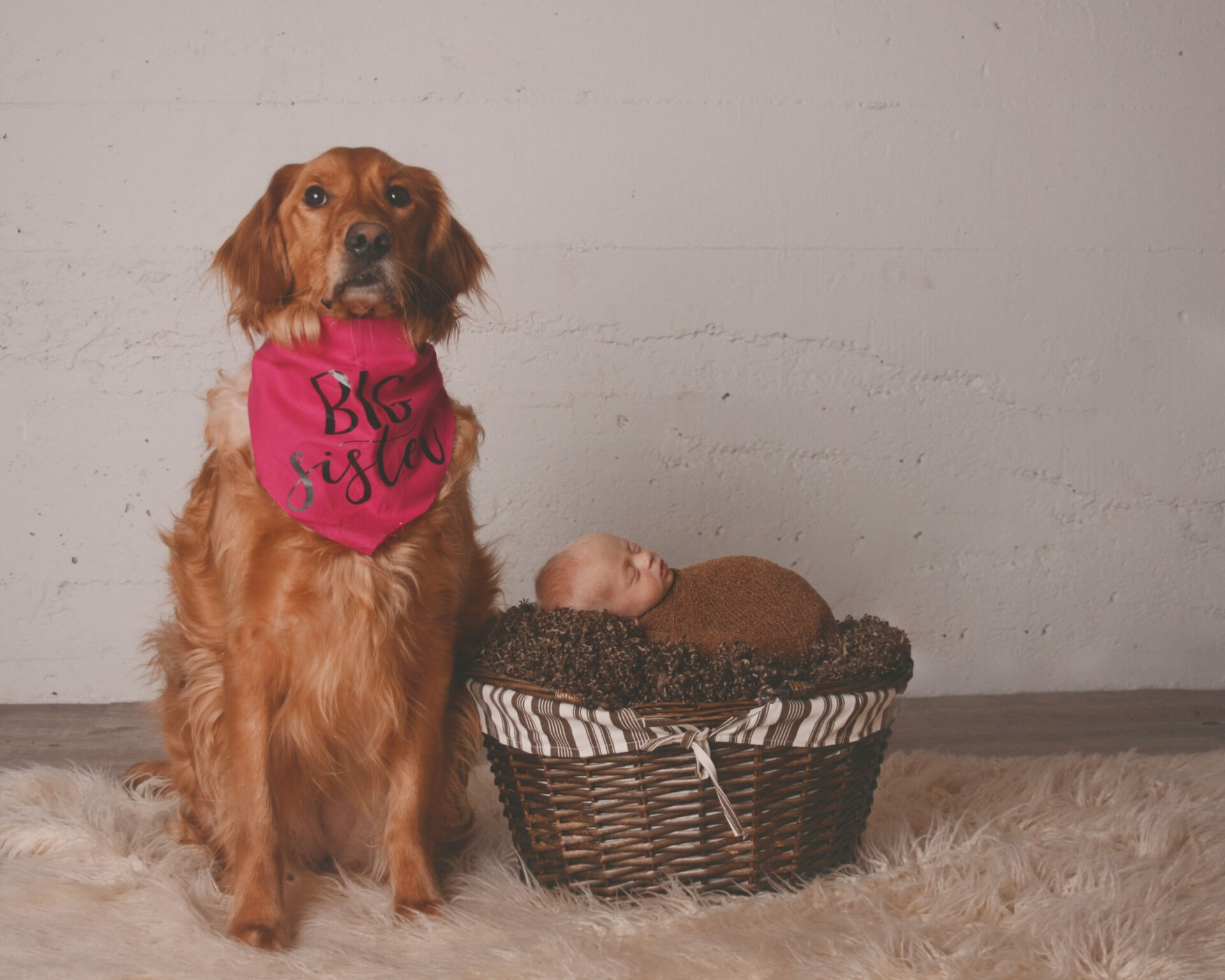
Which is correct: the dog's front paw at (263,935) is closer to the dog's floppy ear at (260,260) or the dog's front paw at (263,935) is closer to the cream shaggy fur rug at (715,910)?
the cream shaggy fur rug at (715,910)

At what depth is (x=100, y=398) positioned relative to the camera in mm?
3074

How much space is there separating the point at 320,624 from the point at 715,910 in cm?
74

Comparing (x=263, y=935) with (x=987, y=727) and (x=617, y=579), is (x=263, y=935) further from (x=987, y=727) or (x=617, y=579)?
(x=987, y=727)

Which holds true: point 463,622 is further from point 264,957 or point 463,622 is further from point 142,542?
point 142,542

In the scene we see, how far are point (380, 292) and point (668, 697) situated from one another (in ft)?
2.50

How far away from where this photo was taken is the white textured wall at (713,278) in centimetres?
301

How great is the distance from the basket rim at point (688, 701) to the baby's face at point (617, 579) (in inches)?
10.8

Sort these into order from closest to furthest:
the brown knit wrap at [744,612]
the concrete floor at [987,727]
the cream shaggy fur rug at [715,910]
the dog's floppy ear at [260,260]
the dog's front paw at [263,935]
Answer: the cream shaggy fur rug at [715,910]
the dog's front paw at [263,935]
the dog's floppy ear at [260,260]
the brown knit wrap at [744,612]
the concrete floor at [987,727]

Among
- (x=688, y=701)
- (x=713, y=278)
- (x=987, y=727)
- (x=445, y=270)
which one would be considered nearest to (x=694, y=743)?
(x=688, y=701)

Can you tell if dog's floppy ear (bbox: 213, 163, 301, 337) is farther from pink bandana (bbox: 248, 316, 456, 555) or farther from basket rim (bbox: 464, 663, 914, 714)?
A: basket rim (bbox: 464, 663, 914, 714)

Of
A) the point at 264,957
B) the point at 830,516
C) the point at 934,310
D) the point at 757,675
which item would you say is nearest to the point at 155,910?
the point at 264,957

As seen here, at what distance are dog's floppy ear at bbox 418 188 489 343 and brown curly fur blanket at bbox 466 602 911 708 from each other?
0.53 m

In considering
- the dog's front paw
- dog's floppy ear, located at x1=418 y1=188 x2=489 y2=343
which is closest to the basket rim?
the dog's front paw

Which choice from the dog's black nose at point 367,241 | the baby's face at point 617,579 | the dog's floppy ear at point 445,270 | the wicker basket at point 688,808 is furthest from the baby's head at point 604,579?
the dog's black nose at point 367,241
